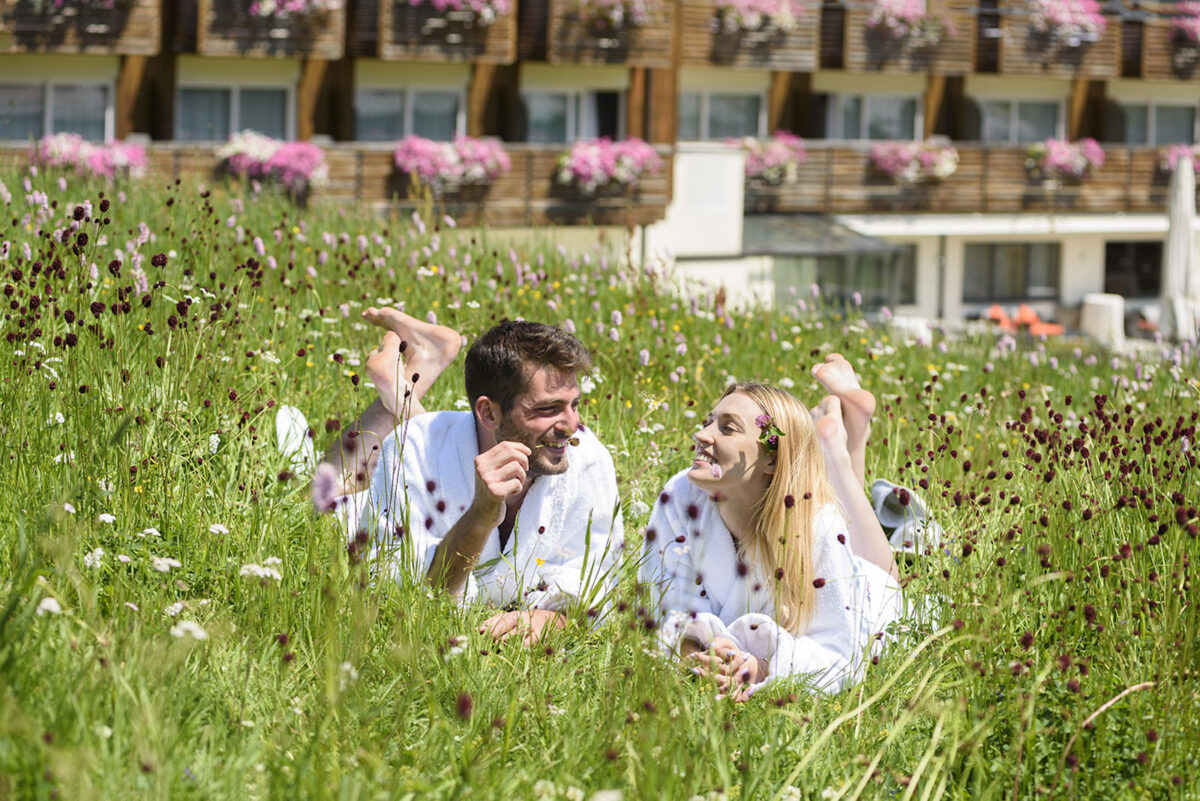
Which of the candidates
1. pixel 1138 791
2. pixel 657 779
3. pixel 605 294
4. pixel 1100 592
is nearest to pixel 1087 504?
pixel 1100 592

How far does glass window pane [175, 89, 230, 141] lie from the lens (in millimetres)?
24375

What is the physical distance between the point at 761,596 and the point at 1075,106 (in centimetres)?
2944

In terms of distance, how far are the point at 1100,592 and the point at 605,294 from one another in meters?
5.91

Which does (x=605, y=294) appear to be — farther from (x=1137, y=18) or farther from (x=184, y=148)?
(x=1137, y=18)

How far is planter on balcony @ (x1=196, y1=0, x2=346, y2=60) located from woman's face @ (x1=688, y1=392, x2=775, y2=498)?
1891cm

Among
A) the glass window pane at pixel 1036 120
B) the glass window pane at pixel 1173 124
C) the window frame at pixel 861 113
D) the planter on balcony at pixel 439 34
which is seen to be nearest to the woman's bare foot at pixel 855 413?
the planter on balcony at pixel 439 34

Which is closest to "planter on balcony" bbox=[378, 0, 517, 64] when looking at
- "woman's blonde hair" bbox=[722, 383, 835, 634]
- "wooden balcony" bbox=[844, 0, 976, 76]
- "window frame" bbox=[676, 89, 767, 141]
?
"window frame" bbox=[676, 89, 767, 141]

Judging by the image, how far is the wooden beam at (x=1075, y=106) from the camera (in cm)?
3231

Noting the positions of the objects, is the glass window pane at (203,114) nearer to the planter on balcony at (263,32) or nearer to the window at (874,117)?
the planter on balcony at (263,32)

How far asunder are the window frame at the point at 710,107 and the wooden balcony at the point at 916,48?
1724 mm

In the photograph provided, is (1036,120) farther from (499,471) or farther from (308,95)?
(499,471)

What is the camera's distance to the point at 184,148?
2117 cm

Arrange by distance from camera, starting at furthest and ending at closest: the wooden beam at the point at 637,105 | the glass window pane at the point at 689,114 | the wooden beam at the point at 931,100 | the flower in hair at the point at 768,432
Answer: the wooden beam at the point at 931,100 → the glass window pane at the point at 689,114 → the wooden beam at the point at 637,105 → the flower in hair at the point at 768,432

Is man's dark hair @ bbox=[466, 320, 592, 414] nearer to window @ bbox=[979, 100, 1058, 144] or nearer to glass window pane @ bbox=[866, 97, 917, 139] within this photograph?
glass window pane @ bbox=[866, 97, 917, 139]
